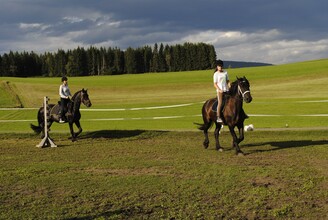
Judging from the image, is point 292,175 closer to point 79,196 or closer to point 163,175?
point 163,175

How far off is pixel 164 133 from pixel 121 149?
11.6 ft

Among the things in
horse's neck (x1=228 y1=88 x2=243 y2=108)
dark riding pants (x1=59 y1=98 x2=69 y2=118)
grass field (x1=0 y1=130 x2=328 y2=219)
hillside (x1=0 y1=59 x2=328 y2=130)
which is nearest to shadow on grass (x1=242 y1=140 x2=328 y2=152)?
grass field (x1=0 y1=130 x2=328 y2=219)

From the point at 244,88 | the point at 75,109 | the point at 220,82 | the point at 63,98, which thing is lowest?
the point at 75,109

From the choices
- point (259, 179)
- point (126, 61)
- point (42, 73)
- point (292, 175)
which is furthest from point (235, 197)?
point (42, 73)

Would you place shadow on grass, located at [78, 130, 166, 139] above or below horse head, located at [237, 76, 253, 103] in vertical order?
below

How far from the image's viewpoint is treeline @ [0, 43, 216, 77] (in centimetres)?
11981

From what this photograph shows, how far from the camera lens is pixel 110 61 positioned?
12619cm

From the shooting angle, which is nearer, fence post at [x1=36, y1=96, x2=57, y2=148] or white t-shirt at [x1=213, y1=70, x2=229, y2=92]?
white t-shirt at [x1=213, y1=70, x2=229, y2=92]

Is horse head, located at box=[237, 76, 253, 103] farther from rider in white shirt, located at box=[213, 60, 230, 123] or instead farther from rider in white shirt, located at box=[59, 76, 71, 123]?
rider in white shirt, located at box=[59, 76, 71, 123]

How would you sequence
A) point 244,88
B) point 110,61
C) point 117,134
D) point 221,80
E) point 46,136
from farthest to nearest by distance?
point 110,61
point 117,134
point 46,136
point 221,80
point 244,88

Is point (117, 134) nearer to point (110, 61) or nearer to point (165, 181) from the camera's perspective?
point (165, 181)

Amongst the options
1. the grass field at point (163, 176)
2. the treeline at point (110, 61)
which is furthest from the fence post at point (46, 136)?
the treeline at point (110, 61)

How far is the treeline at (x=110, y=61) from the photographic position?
393ft

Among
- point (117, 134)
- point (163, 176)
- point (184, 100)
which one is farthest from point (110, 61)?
point (163, 176)
